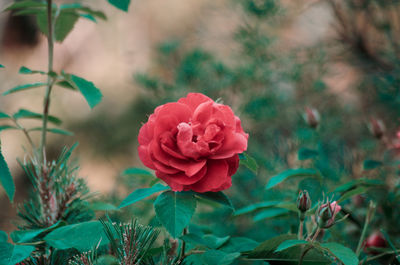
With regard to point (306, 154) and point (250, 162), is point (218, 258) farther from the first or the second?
point (306, 154)

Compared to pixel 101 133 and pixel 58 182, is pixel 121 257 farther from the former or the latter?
pixel 101 133

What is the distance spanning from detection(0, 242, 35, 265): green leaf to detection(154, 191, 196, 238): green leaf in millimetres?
98

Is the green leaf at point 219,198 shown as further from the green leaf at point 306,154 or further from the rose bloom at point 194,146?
the green leaf at point 306,154

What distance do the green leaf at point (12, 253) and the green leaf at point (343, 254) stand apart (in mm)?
217

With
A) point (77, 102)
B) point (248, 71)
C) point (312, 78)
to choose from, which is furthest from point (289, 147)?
point (77, 102)

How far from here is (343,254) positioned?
0.25m

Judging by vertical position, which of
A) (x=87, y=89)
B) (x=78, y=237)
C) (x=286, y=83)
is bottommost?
(x=286, y=83)

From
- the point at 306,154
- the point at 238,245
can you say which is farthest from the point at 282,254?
the point at 306,154

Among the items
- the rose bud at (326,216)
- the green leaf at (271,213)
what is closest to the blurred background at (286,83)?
the green leaf at (271,213)

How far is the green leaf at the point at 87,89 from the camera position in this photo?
32cm

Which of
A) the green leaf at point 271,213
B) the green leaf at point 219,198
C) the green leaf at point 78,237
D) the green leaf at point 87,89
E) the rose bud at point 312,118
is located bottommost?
the green leaf at point 271,213

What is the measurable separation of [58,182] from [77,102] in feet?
6.84

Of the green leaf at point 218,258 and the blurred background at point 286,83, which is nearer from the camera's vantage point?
the green leaf at point 218,258

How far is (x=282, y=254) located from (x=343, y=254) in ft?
0.16
